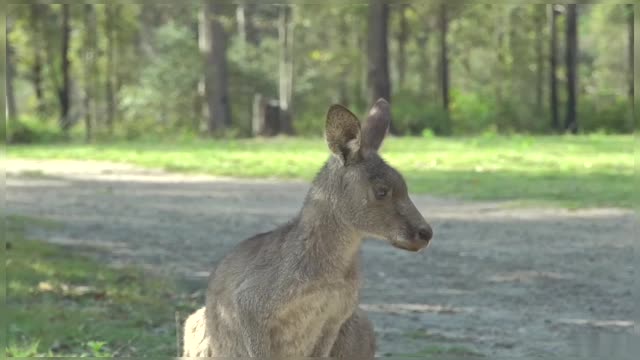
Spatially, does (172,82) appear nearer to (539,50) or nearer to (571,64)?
(539,50)

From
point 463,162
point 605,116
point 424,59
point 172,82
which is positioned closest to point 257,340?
point 463,162

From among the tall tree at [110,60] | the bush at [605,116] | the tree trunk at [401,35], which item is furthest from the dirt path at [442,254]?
the tree trunk at [401,35]

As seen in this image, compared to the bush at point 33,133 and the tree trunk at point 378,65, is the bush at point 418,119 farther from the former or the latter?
the bush at point 33,133

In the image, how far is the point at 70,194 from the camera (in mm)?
16719

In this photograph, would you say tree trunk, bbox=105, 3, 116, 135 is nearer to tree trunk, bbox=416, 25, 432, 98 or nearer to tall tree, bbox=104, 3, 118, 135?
tall tree, bbox=104, 3, 118, 135

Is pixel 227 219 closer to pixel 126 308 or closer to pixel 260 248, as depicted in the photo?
pixel 126 308

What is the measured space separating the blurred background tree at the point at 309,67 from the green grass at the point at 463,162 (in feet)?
16.0

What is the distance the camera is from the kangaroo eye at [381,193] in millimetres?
3938

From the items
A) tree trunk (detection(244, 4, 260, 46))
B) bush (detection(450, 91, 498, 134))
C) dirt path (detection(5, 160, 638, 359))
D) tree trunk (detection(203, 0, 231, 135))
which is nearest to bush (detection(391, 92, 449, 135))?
bush (detection(450, 91, 498, 134))

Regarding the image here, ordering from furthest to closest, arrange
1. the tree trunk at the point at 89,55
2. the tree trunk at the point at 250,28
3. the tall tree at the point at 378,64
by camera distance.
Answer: the tree trunk at the point at 250,28 → the tree trunk at the point at 89,55 → the tall tree at the point at 378,64

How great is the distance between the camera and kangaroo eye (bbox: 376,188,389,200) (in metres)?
3.94

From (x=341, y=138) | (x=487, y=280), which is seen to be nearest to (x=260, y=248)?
(x=341, y=138)

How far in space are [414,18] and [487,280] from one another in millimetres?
39309

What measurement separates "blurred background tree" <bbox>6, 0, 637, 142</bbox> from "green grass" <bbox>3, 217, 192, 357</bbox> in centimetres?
1913
